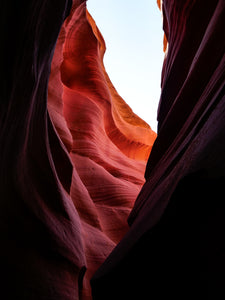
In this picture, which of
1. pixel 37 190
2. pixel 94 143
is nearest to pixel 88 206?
pixel 37 190

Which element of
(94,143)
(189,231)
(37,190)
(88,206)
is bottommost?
(88,206)

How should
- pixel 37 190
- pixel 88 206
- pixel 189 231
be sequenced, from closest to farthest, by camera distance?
1. pixel 189 231
2. pixel 37 190
3. pixel 88 206

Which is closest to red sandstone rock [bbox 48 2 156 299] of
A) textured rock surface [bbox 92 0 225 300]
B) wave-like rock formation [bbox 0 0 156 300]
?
wave-like rock formation [bbox 0 0 156 300]

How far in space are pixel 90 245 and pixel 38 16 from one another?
11.0 ft

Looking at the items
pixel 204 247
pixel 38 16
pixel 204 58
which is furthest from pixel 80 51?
pixel 204 247

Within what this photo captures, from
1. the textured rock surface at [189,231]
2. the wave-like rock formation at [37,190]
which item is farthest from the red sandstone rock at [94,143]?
the textured rock surface at [189,231]

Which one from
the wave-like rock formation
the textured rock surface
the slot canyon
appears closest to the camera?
the textured rock surface

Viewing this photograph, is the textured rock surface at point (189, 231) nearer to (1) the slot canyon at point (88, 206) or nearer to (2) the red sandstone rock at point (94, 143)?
(1) the slot canyon at point (88, 206)

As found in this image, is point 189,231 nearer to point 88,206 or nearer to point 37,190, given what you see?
point 37,190

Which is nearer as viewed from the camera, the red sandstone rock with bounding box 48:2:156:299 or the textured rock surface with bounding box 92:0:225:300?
the textured rock surface with bounding box 92:0:225:300

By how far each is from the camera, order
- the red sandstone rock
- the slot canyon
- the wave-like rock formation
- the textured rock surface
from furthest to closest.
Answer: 1. the red sandstone rock
2. the wave-like rock formation
3. the slot canyon
4. the textured rock surface

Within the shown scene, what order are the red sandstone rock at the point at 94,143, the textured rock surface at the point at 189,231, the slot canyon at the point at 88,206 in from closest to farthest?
the textured rock surface at the point at 189,231 → the slot canyon at the point at 88,206 → the red sandstone rock at the point at 94,143

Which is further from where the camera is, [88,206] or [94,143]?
[94,143]

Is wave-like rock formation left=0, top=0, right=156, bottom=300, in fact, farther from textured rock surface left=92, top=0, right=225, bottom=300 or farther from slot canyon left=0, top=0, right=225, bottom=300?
textured rock surface left=92, top=0, right=225, bottom=300
